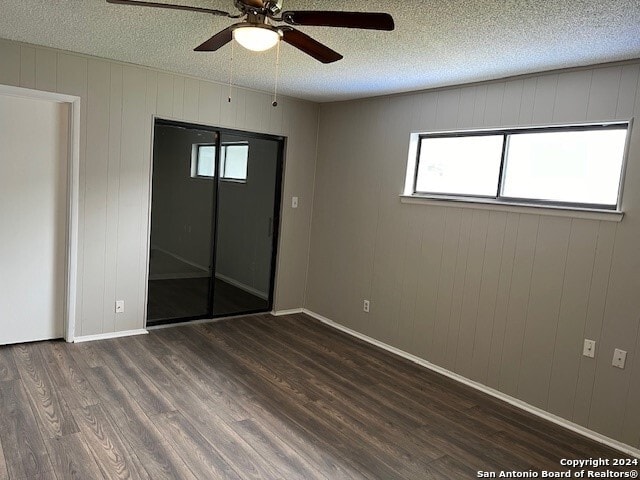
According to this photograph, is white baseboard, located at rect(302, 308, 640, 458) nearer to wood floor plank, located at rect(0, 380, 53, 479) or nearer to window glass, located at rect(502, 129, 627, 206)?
window glass, located at rect(502, 129, 627, 206)

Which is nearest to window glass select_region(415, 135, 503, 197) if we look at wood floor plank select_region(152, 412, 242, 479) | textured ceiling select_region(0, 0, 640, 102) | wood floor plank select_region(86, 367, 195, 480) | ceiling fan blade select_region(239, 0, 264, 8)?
textured ceiling select_region(0, 0, 640, 102)

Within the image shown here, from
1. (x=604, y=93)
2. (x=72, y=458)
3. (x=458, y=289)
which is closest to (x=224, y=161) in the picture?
(x=458, y=289)

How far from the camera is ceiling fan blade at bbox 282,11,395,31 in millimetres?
1837

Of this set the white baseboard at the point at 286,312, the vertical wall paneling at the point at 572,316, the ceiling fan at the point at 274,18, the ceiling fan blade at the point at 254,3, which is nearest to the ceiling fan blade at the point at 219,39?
the ceiling fan at the point at 274,18

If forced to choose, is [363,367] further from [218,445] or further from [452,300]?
[218,445]

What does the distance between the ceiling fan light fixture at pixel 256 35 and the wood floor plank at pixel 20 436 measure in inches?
A: 86.6

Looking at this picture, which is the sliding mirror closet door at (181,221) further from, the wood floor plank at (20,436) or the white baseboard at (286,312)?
the wood floor plank at (20,436)

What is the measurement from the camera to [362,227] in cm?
460

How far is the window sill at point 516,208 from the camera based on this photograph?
290 centimetres

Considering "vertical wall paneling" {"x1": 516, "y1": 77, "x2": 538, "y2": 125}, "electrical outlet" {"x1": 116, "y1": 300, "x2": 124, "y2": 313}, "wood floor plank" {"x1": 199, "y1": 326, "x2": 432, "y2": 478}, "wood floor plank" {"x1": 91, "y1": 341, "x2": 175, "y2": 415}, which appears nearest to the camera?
"wood floor plank" {"x1": 199, "y1": 326, "x2": 432, "y2": 478}

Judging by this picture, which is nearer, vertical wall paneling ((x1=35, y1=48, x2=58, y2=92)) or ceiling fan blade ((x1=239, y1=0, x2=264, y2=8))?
ceiling fan blade ((x1=239, y1=0, x2=264, y2=8))

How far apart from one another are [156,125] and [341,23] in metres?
2.73

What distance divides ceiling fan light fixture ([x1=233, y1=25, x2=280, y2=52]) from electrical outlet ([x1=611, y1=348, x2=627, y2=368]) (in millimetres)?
2665

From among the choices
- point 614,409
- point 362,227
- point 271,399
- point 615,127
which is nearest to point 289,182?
point 362,227
